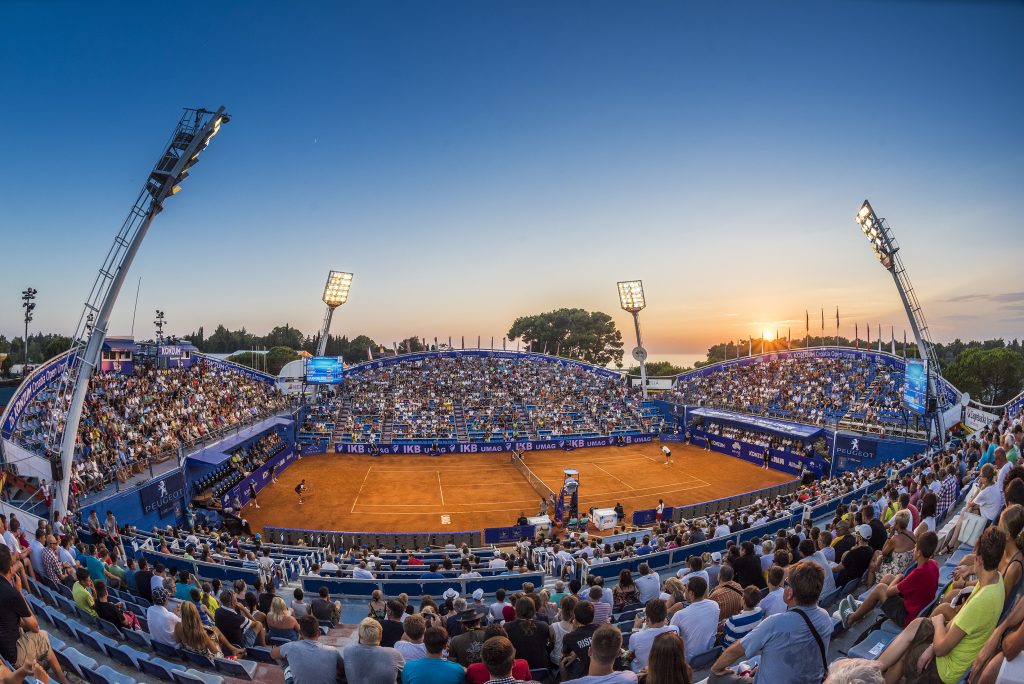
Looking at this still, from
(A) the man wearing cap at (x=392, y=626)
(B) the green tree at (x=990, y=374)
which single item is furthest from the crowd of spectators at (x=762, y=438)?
(B) the green tree at (x=990, y=374)

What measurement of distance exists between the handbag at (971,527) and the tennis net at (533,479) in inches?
824

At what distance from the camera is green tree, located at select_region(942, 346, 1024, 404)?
205 ft

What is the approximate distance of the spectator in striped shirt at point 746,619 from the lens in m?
5.34

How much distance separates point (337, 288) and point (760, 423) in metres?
40.8

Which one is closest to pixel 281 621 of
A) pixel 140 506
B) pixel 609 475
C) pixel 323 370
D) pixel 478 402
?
pixel 140 506

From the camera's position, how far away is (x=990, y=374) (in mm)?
64000

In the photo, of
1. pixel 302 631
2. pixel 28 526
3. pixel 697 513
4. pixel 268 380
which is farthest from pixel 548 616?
pixel 268 380

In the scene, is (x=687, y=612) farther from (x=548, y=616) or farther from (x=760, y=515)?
(x=760, y=515)

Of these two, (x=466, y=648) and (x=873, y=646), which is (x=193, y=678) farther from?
(x=873, y=646)

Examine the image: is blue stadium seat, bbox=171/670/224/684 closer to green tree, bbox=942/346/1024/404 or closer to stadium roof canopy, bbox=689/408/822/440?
stadium roof canopy, bbox=689/408/822/440

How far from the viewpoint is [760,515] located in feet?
55.3

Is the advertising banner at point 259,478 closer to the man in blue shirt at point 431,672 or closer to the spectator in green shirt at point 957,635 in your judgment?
the man in blue shirt at point 431,672

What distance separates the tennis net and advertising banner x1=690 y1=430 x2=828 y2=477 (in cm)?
1704

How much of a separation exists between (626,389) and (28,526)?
46.3 m
